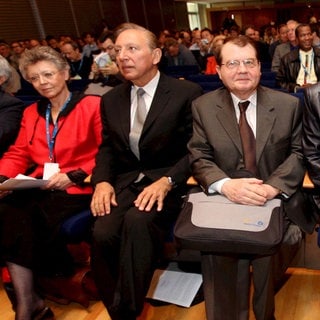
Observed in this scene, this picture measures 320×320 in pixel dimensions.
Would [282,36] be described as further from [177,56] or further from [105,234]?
[105,234]

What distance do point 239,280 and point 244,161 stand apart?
1.85ft

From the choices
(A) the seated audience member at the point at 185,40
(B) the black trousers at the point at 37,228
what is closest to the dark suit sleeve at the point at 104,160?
(B) the black trousers at the point at 37,228

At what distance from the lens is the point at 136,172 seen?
2.29m

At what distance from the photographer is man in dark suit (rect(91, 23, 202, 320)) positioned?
6.35ft

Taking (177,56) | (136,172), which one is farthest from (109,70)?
(177,56)

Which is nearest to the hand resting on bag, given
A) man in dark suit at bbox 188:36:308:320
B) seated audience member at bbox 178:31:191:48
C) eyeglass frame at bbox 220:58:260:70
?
man in dark suit at bbox 188:36:308:320

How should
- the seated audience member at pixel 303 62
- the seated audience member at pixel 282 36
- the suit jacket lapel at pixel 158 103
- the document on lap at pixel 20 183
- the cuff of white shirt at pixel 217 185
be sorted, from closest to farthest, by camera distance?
1. the cuff of white shirt at pixel 217 185
2. the document on lap at pixel 20 183
3. the suit jacket lapel at pixel 158 103
4. the seated audience member at pixel 303 62
5. the seated audience member at pixel 282 36

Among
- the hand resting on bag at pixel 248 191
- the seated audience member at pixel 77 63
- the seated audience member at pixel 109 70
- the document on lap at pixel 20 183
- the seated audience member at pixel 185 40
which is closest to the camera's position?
the hand resting on bag at pixel 248 191

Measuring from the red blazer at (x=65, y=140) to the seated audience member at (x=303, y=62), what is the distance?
2962 millimetres

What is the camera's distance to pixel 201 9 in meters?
25.3

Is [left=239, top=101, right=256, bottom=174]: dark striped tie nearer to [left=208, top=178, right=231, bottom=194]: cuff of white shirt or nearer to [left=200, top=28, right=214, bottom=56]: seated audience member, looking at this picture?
[left=208, top=178, right=231, bottom=194]: cuff of white shirt

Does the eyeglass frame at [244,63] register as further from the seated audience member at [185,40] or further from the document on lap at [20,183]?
the seated audience member at [185,40]

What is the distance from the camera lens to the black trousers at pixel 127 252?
6.29ft

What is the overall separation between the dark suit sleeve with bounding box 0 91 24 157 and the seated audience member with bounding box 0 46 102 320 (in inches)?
2.1
